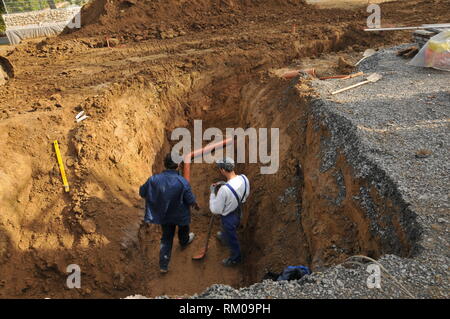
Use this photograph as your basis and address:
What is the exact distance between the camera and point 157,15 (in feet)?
41.4

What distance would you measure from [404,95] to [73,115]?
6980 millimetres

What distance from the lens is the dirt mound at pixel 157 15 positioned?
12.3 m

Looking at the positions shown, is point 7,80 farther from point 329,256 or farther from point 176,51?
point 329,256

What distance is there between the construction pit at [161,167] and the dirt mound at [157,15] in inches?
78.8

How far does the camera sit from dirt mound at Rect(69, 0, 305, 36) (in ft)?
40.4

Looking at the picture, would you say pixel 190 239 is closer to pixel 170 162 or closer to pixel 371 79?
pixel 170 162

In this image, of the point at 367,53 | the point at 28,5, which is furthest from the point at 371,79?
the point at 28,5

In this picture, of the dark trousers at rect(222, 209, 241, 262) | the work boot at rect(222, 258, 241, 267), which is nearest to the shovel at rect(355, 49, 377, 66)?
the dark trousers at rect(222, 209, 241, 262)

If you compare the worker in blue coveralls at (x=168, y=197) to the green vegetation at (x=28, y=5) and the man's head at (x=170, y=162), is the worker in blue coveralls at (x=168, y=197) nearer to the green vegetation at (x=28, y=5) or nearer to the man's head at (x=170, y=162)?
the man's head at (x=170, y=162)

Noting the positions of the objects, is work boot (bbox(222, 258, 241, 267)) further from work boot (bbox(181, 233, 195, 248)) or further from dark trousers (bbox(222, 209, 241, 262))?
work boot (bbox(181, 233, 195, 248))

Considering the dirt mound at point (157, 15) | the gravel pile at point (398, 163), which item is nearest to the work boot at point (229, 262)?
the gravel pile at point (398, 163)

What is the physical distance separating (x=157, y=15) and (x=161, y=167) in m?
7.53
